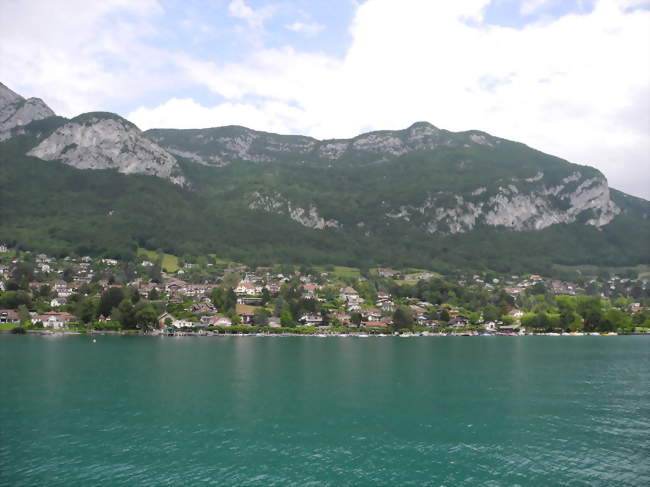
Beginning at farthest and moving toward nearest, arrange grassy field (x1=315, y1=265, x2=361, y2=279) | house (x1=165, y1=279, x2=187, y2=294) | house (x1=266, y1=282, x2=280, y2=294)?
grassy field (x1=315, y1=265, x2=361, y2=279) → house (x1=266, y1=282, x2=280, y2=294) → house (x1=165, y1=279, x2=187, y2=294)

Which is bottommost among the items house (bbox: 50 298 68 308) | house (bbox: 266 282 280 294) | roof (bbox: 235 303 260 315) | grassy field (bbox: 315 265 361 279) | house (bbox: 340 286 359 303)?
roof (bbox: 235 303 260 315)

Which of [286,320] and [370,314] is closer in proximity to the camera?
[286,320]

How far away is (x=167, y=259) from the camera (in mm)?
185125

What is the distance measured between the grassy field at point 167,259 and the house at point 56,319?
56.0 metres

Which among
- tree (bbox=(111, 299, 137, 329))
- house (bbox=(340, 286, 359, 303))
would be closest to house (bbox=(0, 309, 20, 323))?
tree (bbox=(111, 299, 137, 329))

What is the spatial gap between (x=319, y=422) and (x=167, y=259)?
527ft

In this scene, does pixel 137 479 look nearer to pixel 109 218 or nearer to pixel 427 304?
pixel 427 304

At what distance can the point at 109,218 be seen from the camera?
19300cm

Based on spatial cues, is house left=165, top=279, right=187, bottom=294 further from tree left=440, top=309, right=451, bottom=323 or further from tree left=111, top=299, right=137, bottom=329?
tree left=440, top=309, right=451, bottom=323

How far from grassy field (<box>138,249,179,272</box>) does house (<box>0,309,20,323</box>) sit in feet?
198

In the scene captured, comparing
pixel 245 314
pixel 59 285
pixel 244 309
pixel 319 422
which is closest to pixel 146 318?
pixel 245 314

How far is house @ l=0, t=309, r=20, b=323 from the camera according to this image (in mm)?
110812

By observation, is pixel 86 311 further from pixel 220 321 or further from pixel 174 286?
pixel 174 286

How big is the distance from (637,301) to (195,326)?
151 m
